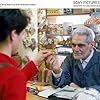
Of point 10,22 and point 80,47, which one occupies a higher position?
point 10,22

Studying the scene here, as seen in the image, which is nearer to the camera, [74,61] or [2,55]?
[2,55]

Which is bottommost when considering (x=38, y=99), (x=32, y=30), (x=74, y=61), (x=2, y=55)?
(x=38, y=99)

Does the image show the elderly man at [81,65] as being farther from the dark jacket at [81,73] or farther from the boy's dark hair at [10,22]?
the boy's dark hair at [10,22]

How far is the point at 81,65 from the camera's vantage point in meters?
1.65

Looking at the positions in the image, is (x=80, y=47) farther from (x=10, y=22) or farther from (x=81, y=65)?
(x=10, y=22)

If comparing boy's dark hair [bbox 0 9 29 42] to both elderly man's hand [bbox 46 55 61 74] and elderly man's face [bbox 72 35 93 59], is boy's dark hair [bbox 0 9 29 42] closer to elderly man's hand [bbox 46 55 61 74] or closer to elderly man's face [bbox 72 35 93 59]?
elderly man's hand [bbox 46 55 61 74]

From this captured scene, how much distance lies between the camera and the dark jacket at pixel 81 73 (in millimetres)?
1637

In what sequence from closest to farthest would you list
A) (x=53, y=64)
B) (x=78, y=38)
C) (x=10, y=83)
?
(x=10, y=83) < (x=53, y=64) < (x=78, y=38)

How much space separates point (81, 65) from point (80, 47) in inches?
5.0

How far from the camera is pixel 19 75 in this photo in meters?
0.77

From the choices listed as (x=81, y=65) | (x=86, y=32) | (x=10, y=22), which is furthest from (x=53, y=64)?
(x=10, y=22)

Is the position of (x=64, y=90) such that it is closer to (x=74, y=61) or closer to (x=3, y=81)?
(x=74, y=61)

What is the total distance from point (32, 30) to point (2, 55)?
0.94 meters

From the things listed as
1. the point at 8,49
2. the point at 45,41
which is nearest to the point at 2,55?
the point at 8,49
